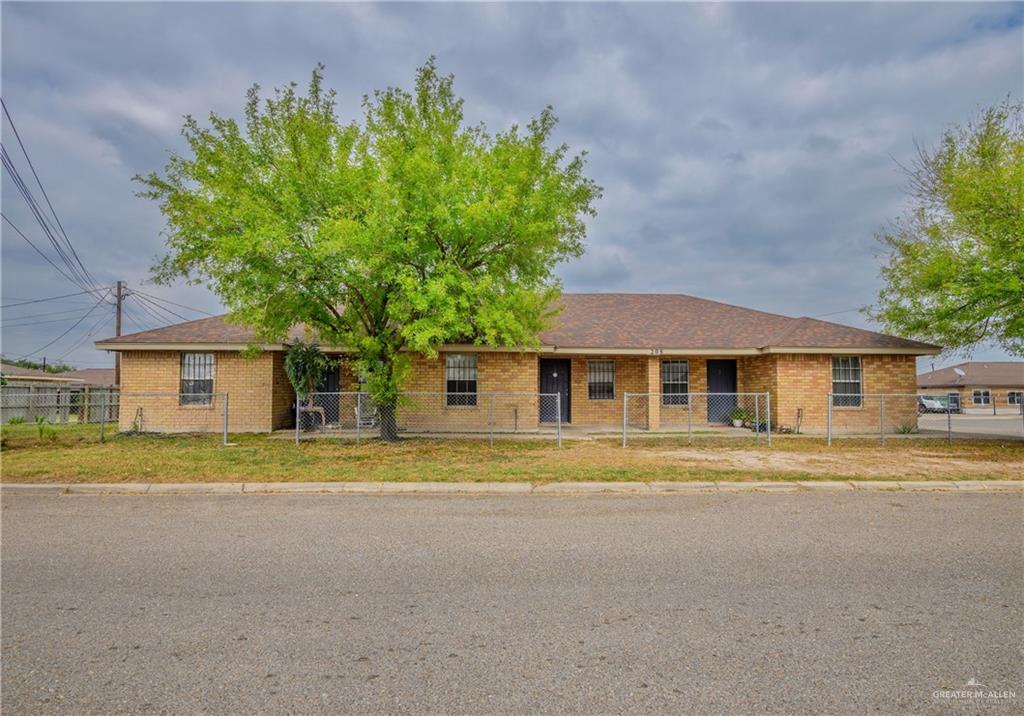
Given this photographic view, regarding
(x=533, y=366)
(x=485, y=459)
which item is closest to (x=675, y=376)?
(x=533, y=366)

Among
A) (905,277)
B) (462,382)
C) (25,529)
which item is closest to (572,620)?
(25,529)

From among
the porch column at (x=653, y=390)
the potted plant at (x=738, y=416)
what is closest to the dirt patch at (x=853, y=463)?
the porch column at (x=653, y=390)

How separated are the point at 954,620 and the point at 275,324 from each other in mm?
13826

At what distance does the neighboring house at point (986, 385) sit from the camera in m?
52.4

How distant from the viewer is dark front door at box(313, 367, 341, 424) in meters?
18.8

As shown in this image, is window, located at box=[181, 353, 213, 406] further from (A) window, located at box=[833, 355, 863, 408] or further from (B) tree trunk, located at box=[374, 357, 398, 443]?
(A) window, located at box=[833, 355, 863, 408]

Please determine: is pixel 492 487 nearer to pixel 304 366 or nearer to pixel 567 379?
pixel 304 366

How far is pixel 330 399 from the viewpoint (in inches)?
754

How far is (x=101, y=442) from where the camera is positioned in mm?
14812

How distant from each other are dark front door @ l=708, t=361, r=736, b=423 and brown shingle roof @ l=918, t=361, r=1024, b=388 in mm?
48721

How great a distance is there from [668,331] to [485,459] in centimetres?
1085

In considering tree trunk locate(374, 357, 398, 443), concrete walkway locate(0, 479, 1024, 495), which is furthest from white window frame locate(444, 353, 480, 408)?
concrete walkway locate(0, 479, 1024, 495)

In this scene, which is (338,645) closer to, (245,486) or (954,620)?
(954,620)

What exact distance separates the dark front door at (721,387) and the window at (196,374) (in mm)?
16891
